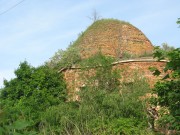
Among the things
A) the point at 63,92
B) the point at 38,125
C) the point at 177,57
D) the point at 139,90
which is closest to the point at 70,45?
the point at 63,92

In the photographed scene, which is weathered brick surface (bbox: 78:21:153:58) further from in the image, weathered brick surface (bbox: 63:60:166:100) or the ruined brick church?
weathered brick surface (bbox: 63:60:166:100)

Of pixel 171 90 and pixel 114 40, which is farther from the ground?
pixel 114 40

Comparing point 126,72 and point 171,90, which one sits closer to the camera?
point 171,90

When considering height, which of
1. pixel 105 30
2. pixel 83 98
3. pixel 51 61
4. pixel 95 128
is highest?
pixel 105 30

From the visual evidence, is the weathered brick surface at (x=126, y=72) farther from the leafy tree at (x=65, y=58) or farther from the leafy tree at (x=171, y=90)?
the leafy tree at (x=171, y=90)

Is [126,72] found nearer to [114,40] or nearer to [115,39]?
[114,40]

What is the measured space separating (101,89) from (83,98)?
76 cm

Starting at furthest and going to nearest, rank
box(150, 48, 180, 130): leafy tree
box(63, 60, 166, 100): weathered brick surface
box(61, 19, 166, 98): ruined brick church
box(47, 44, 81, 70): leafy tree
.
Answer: box(61, 19, 166, 98): ruined brick church → box(47, 44, 81, 70): leafy tree → box(63, 60, 166, 100): weathered brick surface → box(150, 48, 180, 130): leafy tree

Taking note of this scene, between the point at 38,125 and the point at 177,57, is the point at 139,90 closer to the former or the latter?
the point at 38,125

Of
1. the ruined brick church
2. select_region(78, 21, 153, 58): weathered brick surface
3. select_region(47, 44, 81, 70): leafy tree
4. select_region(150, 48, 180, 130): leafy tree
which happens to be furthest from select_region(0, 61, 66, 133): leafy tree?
select_region(150, 48, 180, 130): leafy tree

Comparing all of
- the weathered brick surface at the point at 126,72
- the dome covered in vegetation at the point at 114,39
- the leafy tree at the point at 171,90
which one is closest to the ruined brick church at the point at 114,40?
the dome covered in vegetation at the point at 114,39

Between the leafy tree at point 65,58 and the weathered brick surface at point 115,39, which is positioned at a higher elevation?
the weathered brick surface at point 115,39

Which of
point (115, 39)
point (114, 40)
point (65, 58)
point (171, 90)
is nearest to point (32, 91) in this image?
point (65, 58)

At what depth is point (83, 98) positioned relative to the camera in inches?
606
